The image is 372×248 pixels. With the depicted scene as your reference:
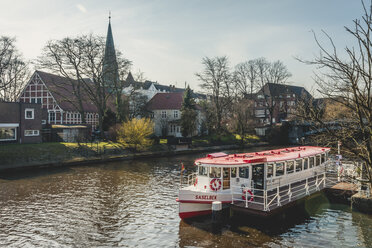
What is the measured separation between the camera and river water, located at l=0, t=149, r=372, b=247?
14664 mm

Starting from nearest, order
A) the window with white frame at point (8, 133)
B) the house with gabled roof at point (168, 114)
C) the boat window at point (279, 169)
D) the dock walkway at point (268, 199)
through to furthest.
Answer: the dock walkway at point (268, 199) < the boat window at point (279, 169) < the window with white frame at point (8, 133) < the house with gabled roof at point (168, 114)

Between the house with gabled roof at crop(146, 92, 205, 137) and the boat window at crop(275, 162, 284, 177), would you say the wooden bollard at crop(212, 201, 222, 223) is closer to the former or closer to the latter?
the boat window at crop(275, 162, 284, 177)

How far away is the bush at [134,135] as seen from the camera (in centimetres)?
4456

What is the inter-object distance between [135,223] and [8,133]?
3086 centimetres

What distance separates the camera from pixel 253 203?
1738 centimetres

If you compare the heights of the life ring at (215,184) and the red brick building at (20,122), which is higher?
the red brick building at (20,122)

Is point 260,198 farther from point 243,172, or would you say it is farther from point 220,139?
point 220,139

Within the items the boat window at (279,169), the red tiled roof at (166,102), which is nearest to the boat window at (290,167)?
the boat window at (279,169)

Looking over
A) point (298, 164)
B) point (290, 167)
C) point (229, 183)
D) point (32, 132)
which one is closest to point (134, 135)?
point (32, 132)

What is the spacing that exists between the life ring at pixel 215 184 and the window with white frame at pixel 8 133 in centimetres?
3285

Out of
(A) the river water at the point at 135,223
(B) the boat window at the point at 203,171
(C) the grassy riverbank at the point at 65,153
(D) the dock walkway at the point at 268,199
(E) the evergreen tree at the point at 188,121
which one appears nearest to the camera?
(A) the river water at the point at 135,223

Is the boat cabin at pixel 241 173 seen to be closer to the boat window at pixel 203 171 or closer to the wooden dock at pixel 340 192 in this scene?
the boat window at pixel 203 171

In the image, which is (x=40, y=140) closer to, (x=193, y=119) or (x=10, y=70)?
(x=10, y=70)

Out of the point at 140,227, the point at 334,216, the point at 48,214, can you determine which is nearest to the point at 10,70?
the point at 48,214
